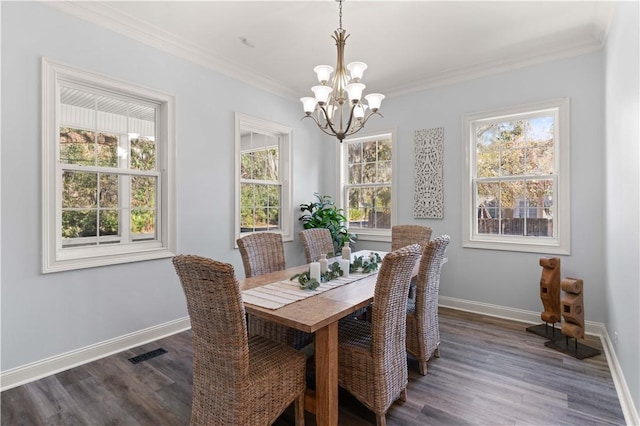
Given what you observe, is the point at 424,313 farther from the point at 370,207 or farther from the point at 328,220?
the point at 370,207

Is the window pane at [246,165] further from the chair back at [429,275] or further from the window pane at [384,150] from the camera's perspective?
the chair back at [429,275]

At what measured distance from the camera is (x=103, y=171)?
2.94 m

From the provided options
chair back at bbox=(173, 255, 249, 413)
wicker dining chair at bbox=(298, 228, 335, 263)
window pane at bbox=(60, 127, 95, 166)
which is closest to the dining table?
chair back at bbox=(173, 255, 249, 413)

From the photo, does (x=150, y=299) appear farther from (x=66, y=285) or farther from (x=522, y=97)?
(x=522, y=97)

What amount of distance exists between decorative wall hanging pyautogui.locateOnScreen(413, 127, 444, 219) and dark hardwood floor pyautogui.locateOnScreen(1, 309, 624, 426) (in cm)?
179

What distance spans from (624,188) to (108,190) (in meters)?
4.05

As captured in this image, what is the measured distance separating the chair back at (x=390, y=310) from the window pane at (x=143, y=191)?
2.55 m

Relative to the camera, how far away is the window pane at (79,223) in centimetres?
276

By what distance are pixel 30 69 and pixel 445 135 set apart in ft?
13.4

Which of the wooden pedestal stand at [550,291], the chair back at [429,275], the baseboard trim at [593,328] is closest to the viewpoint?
the baseboard trim at [593,328]

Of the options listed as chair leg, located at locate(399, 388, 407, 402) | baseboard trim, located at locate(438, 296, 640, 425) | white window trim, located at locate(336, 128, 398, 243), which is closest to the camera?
baseboard trim, located at locate(438, 296, 640, 425)

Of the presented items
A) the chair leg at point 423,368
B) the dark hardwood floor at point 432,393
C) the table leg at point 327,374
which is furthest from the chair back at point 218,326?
the chair leg at point 423,368

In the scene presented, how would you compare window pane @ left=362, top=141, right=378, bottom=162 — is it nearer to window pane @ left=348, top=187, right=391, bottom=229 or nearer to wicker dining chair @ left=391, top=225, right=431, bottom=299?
window pane @ left=348, top=187, right=391, bottom=229

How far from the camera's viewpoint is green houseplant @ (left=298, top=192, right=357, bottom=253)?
4680 millimetres
